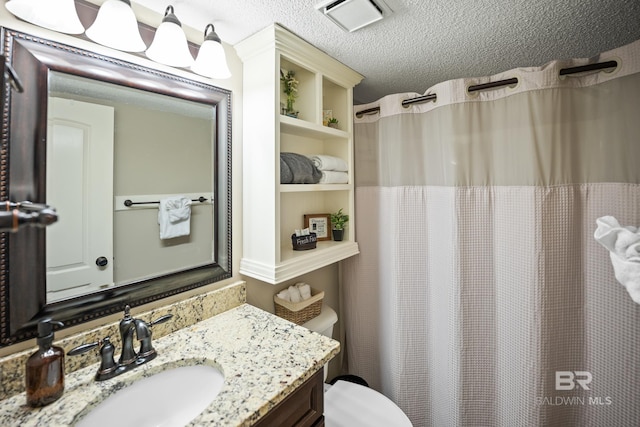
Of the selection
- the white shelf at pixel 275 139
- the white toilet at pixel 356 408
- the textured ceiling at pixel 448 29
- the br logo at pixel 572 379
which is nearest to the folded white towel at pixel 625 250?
the br logo at pixel 572 379

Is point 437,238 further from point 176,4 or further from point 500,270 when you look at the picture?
point 176,4

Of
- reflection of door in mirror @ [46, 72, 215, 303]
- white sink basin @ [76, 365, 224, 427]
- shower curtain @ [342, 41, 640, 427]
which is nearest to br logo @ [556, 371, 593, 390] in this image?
shower curtain @ [342, 41, 640, 427]

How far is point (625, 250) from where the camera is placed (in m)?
0.92

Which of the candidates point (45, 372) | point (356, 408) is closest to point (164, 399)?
point (45, 372)

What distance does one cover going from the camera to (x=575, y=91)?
1.16m

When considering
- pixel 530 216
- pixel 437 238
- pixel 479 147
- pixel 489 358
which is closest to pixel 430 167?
pixel 479 147

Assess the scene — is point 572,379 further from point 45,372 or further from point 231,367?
point 45,372

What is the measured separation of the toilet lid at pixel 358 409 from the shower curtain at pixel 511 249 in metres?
0.28

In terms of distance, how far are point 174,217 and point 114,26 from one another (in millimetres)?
651

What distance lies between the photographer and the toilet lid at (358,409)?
1243 mm

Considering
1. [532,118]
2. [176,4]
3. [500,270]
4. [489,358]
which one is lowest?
[489,358]

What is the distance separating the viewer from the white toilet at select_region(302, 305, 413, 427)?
1245 mm

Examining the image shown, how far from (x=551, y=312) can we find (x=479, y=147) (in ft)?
2.60

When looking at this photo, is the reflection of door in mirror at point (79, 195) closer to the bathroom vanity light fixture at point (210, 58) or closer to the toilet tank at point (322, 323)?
the bathroom vanity light fixture at point (210, 58)
